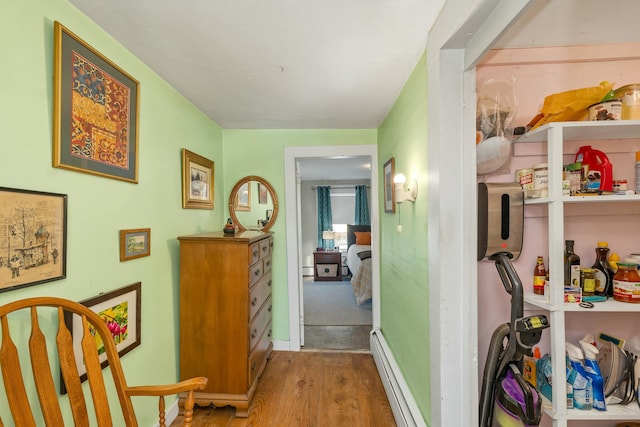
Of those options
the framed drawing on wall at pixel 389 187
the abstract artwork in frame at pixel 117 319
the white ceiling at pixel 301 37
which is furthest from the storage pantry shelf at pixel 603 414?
the abstract artwork in frame at pixel 117 319

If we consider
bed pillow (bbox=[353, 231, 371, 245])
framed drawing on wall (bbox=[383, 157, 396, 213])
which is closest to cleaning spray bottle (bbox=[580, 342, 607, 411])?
framed drawing on wall (bbox=[383, 157, 396, 213])

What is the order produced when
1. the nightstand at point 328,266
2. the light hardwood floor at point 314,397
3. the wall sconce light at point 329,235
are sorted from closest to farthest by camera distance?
the light hardwood floor at point 314,397, the nightstand at point 328,266, the wall sconce light at point 329,235

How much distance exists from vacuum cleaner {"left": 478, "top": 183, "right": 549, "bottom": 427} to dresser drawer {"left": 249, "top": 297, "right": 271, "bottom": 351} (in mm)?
1475

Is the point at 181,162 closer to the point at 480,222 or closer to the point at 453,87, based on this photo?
the point at 453,87

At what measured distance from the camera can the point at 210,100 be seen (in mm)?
2115

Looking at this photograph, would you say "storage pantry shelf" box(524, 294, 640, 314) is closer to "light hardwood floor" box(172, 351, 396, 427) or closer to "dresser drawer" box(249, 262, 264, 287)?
"light hardwood floor" box(172, 351, 396, 427)

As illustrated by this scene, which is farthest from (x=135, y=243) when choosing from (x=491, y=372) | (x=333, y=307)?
(x=333, y=307)

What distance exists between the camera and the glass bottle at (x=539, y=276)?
1.29 m

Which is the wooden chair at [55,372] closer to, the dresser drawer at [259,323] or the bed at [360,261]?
the dresser drawer at [259,323]

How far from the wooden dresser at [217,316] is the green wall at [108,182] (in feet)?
0.33

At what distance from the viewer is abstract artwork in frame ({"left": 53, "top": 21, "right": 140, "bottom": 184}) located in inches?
43.3

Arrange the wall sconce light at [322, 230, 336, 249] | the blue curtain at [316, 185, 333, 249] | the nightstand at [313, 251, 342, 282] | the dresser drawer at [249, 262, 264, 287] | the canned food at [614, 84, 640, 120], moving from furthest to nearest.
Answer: the blue curtain at [316, 185, 333, 249]
the wall sconce light at [322, 230, 336, 249]
the nightstand at [313, 251, 342, 282]
the dresser drawer at [249, 262, 264, 287]
the canned food at [614, 84, 640, 120]

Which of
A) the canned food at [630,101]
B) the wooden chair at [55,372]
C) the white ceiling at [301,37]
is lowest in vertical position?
the wooden chair at [55,372]

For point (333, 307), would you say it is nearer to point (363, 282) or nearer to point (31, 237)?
point (363, 282)
